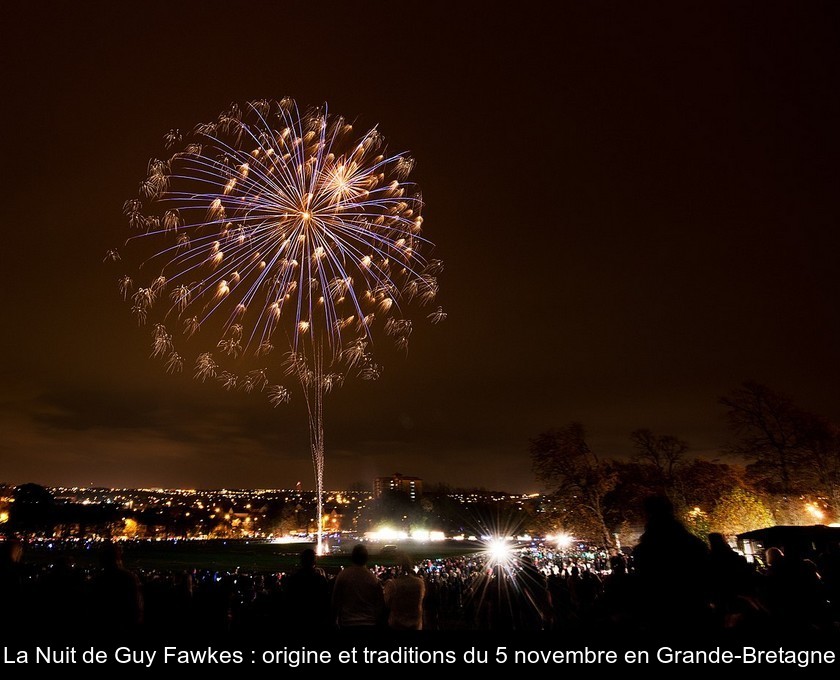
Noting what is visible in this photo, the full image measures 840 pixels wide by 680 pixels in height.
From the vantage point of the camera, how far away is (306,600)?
7.16 meters

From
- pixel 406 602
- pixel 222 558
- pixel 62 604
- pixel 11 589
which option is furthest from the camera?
pixel 222 558

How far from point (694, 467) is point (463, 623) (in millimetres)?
40171

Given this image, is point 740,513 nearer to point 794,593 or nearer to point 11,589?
point 794,593

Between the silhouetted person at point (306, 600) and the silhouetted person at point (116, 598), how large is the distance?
6.94ft

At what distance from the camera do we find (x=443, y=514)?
16888cm

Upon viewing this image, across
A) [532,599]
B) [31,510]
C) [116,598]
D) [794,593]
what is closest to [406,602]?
[116,598]

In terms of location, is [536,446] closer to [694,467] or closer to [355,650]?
[694,467]

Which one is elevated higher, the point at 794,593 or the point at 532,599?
the point at 794,593

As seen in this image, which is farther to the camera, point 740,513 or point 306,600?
point 740,513

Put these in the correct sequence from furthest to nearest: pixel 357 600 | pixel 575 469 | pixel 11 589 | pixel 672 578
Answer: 1. pixel 575 469
2. pixel 357 600
3. pixel 11 589
4. pixel 672 578

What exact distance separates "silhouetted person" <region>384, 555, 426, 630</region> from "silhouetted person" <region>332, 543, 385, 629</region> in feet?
1.45

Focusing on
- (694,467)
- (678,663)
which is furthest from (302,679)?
(694,467)

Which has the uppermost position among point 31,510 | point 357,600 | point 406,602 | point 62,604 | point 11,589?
point 31,510

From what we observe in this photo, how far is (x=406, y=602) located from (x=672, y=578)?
3.78m
